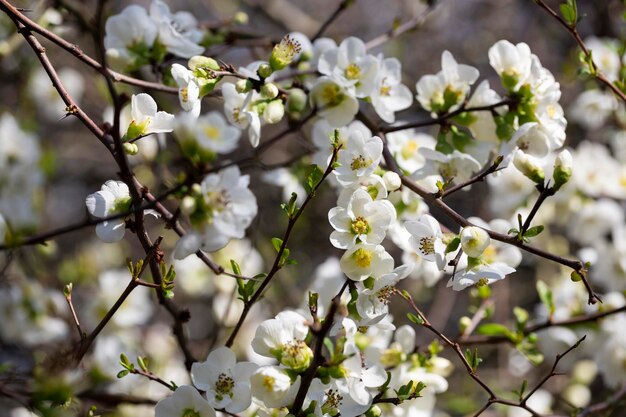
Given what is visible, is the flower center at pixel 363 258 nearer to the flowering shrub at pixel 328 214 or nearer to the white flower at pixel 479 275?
the flowering shrub at pixel 328 214

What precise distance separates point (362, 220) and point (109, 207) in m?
0.52

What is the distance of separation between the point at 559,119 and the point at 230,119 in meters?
0.81

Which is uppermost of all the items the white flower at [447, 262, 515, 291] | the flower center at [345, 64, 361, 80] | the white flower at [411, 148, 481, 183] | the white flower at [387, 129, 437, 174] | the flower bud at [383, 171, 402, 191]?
the flower center at [345, 64, 361, 80]

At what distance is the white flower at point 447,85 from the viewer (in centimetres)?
168

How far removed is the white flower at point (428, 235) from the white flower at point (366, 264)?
9 centimetres

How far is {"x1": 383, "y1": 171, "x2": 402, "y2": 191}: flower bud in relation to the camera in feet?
4.77

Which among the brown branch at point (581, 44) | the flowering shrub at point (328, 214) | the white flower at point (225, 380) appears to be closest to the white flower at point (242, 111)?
the flowering shrub at point (328, 214)

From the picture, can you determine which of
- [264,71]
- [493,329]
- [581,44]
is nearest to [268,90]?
[264,71]

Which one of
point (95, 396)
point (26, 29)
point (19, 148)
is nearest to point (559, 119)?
point (26, 29)

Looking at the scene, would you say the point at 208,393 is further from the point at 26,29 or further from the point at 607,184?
the point at 607,184

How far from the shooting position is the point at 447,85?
1706 millimetres

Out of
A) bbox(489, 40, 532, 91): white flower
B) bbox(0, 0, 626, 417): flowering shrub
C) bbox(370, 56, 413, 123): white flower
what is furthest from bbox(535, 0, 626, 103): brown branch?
bbox(370, 56, 413, 123): white flower

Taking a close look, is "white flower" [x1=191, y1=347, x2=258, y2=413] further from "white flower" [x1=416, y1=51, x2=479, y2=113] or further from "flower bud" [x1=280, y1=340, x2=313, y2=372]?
"white flower" [x1=416, y1=51, x2=479, y2=113]

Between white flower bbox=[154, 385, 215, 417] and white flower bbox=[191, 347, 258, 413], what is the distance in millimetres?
20
